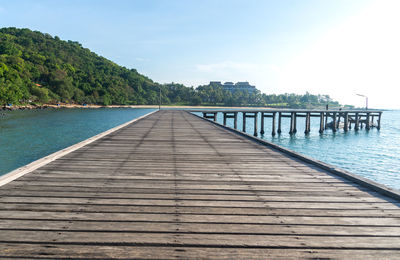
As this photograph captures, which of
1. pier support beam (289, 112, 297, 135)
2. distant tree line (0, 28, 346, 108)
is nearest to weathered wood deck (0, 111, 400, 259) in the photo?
pier support beam (289, 112, 297, 135)

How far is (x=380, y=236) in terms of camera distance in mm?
2367

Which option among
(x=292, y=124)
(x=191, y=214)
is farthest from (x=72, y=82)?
(x=191, y=214)

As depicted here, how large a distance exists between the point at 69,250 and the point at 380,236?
8.74 ft

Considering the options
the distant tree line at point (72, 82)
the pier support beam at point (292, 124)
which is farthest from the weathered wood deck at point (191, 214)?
the distant tree line at point (72, 82)

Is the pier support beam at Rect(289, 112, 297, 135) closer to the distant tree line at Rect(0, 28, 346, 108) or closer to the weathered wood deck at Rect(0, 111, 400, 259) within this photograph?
the weathered wood deck at Rect(0, 111, 400, 259)

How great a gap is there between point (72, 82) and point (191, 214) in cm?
11463

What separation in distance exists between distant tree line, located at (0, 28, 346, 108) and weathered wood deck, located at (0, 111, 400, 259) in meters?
68.3

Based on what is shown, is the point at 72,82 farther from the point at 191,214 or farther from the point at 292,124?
the point at 191,214

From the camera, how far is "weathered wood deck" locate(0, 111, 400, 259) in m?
2.13

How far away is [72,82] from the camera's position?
104 m

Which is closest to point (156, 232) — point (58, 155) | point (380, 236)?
point (380, 236)

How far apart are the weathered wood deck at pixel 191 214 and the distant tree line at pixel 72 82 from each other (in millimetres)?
68308

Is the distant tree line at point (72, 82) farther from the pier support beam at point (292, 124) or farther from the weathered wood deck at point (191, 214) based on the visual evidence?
the weathered wood deck at point (191, 214)

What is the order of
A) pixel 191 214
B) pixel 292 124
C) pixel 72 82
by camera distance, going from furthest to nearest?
1. pixel 72 82
2. pixel 292 124
3. pixel 191 214
